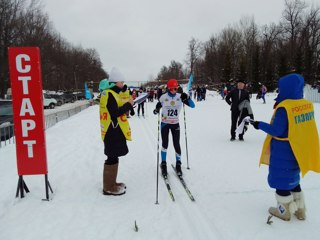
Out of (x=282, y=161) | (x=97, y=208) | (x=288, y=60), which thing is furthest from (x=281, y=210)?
(x=288, y=60)

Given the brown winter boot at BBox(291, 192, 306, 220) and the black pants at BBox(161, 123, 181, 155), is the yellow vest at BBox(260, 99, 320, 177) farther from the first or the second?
the black pants at BBox(161, 123, 181, 155)

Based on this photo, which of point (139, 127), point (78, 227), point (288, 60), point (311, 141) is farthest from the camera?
point (288, 60)

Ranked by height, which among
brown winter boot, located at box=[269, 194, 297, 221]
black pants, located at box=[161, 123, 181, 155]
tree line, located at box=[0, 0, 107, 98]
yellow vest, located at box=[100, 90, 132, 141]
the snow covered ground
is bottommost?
the snow covered ground

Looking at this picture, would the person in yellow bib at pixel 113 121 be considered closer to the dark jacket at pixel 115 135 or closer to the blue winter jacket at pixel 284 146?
the dark jacket at pixel 115 135

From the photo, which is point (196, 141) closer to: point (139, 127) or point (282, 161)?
point (139, 127)

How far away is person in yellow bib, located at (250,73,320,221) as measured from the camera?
11.5 feet

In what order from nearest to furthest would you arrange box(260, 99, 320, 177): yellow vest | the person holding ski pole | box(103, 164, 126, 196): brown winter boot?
1. box(260, 99, 320, 177): yellow vest
2. box(103, 164, 126, 196): brown winter boot
3. the person holding ski pole

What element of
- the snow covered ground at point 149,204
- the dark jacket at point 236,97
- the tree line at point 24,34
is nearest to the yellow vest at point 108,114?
the snow covered ground at point 149,204

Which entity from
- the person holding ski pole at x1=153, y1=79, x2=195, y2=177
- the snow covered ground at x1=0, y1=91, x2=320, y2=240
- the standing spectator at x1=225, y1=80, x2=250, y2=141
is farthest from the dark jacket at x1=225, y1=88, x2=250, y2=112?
the person holding ski pole at x1=153, y1=79, x2=195, y2=177

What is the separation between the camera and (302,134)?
139 inches

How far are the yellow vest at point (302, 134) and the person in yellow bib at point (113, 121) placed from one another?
7.83ft

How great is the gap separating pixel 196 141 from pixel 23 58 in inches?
257

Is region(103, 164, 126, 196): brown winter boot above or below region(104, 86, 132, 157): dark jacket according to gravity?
below

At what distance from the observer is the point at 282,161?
3635 mm
